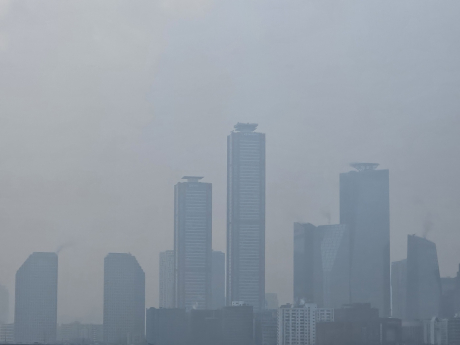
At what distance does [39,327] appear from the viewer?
128 ft

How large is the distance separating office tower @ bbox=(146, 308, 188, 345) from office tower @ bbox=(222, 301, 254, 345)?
1597 millimetres

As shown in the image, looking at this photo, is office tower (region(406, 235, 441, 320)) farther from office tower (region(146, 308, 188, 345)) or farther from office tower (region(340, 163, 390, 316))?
office tower (region(146, 308, 188, 345))

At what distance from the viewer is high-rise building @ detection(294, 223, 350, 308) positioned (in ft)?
143

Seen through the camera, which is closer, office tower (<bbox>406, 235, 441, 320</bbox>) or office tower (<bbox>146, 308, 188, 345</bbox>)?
office tower (<bbox>146, 308, 188, 345</bbox>)

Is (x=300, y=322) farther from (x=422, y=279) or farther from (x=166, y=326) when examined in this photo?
(x=422, y=279)

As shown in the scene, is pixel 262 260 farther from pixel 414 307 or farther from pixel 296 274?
pixel 414 307

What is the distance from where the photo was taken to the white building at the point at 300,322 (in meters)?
36.7

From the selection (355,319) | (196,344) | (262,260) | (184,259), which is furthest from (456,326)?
(184,259)

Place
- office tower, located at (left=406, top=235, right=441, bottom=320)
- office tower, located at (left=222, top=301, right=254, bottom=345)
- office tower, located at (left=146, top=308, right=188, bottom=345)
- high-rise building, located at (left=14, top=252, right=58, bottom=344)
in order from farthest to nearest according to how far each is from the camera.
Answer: office tower, located at (left=406, top=235, right=441, bottom=320) → high-rise building, located at (left=14, top=252, right=58, bottom=344) → office tower, located at (left=146, top=308, right=188, bottom=345) → office tower, located at (left=222, top=301, right=254, bottom=345)

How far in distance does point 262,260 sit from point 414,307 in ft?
28.9

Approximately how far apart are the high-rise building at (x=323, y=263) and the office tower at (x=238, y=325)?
5.25 metres

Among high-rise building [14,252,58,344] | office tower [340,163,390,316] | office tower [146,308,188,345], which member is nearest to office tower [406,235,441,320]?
office tower [340,163,390,316]

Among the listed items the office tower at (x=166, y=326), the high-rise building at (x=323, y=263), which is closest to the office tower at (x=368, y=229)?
the high-rise building at (x=323, y=263)

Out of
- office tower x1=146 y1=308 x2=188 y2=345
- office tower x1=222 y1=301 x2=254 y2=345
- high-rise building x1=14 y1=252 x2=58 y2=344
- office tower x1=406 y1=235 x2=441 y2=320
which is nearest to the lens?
office tower x1=222 y1=301 x2=254 y2=345
